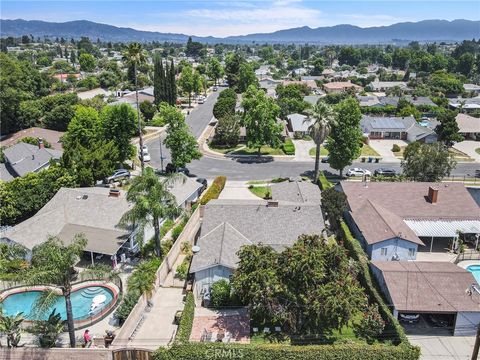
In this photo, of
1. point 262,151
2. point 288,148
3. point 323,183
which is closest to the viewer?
point 323,183

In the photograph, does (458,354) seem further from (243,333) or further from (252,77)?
(252,77)

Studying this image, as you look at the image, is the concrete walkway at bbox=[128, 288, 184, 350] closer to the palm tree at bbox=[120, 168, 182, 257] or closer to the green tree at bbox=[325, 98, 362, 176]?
the palm tree at bbox=[120, 168, 182, 257]

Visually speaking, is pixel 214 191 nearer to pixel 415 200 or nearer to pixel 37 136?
pixel 415 200

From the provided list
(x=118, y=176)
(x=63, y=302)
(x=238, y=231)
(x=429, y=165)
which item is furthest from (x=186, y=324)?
(x=429, y=165)

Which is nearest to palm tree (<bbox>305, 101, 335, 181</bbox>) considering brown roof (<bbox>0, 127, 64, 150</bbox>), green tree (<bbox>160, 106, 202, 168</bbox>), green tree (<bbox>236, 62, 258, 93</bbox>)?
green tree (<bbox>160, 106, 202, 168</bbox>)

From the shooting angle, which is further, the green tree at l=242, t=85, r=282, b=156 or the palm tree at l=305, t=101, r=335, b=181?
the green tree at l=242, t=85, r=282, b=156
